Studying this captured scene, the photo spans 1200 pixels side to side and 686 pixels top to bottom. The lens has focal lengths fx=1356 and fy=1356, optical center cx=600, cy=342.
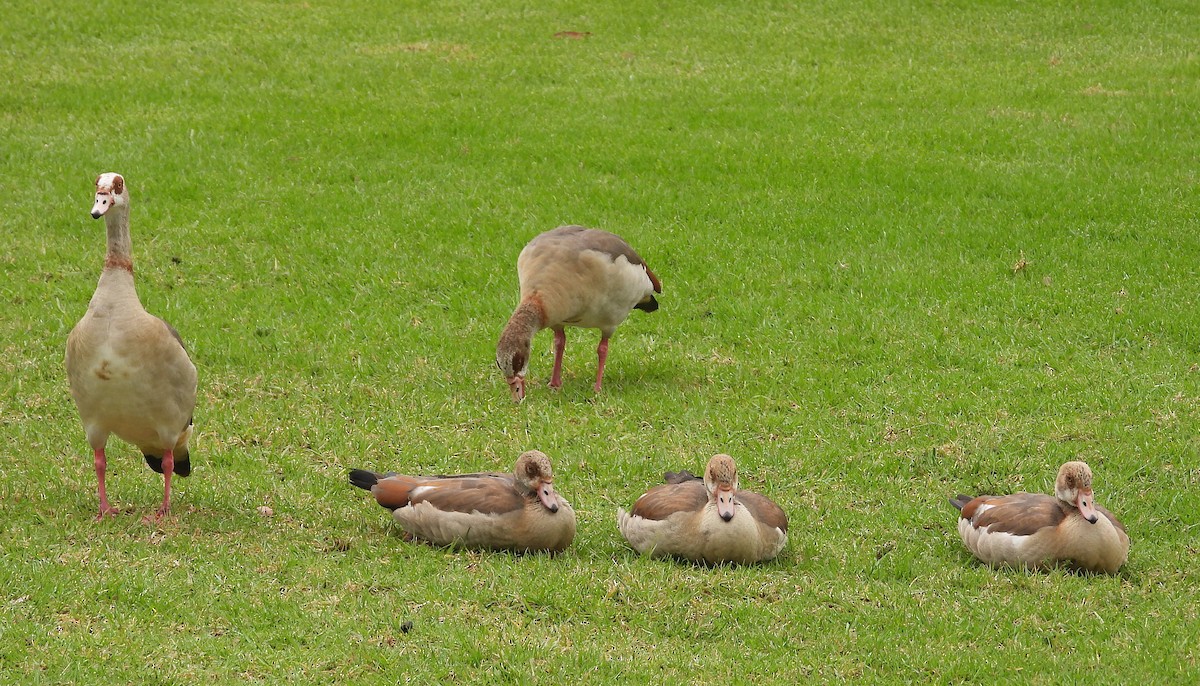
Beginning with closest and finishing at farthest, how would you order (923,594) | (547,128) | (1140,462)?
1. (923,594)
2. (1140,462)
3. (547,128)

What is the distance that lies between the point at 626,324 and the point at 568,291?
252cm

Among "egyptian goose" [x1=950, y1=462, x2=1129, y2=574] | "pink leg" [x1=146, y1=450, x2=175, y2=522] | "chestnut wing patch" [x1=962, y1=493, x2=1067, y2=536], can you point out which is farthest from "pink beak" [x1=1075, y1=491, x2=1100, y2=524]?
"pink leg" [x1=146, y1=450, x2=175, y2=522]

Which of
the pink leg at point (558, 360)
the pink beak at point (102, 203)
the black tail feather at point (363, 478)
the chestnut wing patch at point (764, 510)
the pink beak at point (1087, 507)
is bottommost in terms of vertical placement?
the pink leg at point (558, 360)

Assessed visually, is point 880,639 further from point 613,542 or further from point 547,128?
point 547,128

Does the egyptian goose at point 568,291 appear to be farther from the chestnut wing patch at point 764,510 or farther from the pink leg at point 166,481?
the pink leg at point 166,481

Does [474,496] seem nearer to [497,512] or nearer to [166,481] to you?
[497,512]

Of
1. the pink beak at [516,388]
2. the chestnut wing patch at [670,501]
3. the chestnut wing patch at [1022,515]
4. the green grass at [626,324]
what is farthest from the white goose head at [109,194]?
the chestnut wing patch at [1022,515]

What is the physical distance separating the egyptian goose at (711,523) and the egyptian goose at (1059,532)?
1.30 metres

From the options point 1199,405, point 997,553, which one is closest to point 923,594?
point 997,553

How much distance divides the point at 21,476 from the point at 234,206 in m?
7.98

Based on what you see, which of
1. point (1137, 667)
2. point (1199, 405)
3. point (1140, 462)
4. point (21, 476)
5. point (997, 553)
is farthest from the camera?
point (1199, 405)

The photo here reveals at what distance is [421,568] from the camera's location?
25.6 feet

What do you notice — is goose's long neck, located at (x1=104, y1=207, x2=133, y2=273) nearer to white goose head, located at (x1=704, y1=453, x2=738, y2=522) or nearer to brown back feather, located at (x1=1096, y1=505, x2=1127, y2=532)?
white goose head, located at (x1=704, y1=453, x2=738, y2=522)

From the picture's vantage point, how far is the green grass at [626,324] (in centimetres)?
708
